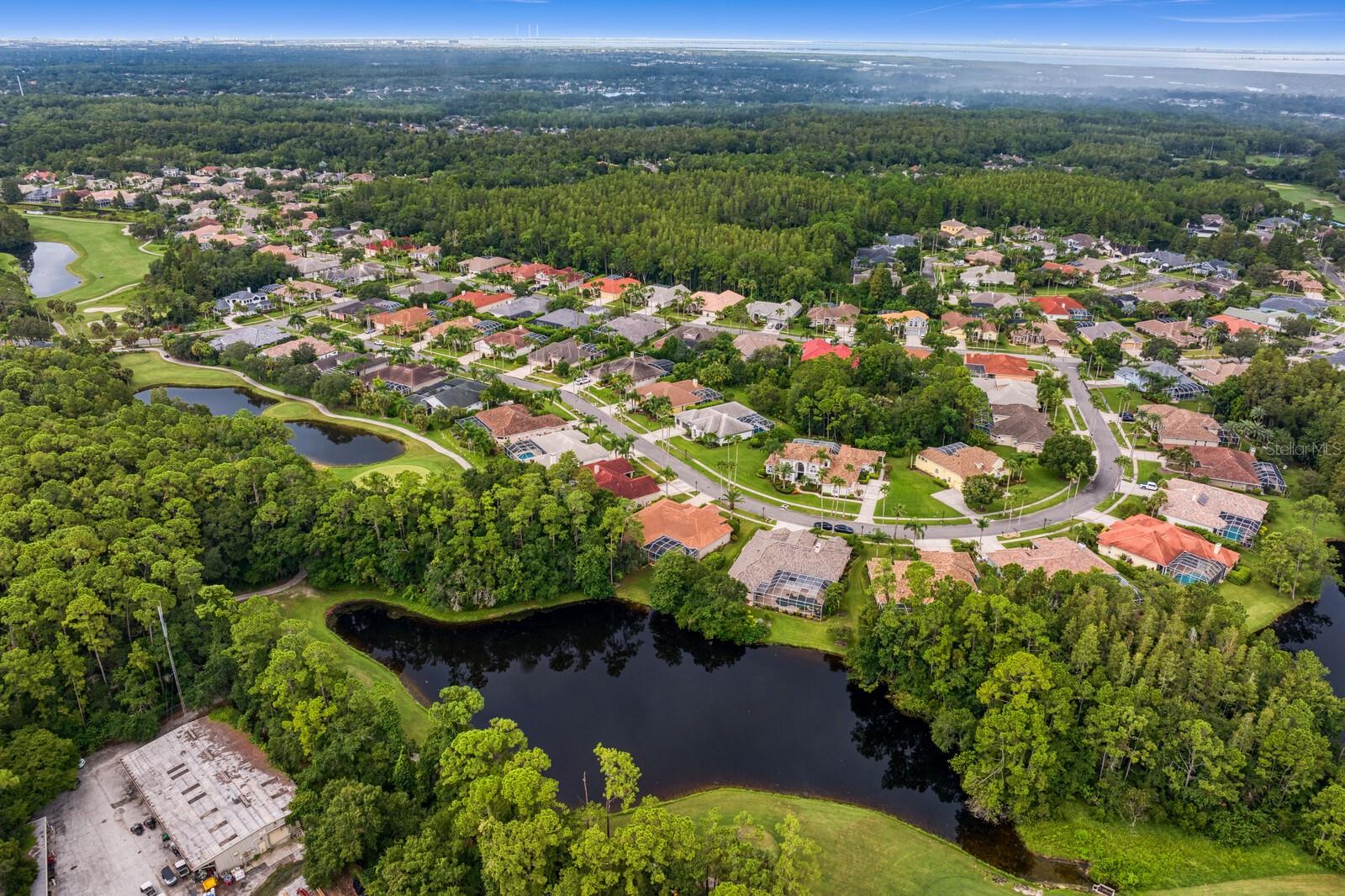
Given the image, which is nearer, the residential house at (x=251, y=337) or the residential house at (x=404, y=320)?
the residential house at (x=251, y=337)

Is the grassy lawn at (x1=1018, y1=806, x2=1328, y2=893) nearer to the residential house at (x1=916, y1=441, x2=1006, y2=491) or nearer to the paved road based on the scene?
the paved road

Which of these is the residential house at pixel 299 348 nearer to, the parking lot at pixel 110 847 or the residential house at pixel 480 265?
the residential house at pixel 480 265

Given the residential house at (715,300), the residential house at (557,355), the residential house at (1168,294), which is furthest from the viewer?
the residential house at (1168,294)

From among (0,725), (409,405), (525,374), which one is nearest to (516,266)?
(525,374)

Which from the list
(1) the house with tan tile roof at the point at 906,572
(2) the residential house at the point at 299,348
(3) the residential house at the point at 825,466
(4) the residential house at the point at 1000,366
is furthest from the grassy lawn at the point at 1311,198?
(2) the residential house at the point at 299,348

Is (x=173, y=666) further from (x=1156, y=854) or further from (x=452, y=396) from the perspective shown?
(x=1156, y=854)

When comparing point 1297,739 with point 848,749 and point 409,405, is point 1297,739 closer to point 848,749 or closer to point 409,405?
point 848,749

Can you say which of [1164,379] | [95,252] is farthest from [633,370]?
[95,252]
